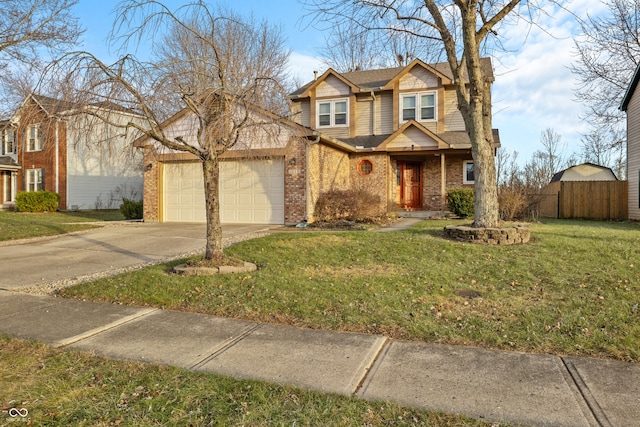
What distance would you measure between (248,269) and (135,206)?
12246 millimetres

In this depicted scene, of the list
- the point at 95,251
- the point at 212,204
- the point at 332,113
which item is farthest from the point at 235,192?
the point at 212,204

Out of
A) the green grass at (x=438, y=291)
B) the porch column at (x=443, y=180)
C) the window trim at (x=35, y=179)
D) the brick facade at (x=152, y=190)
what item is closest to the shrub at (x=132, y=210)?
the brick facade at (x=152, y=190)

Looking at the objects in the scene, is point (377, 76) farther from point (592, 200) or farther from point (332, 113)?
point (592, 200)

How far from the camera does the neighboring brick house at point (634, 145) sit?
1561 cm

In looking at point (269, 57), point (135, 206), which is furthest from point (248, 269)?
point (135, 206)

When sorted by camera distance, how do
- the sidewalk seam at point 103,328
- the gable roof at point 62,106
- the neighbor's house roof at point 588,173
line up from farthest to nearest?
1. the neighbor's house roof at point 588,173
2. the gable roof at point 62,106
3. the sidewalk seam at point 103,328

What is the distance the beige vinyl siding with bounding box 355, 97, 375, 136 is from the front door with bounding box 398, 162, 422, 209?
2309 mm

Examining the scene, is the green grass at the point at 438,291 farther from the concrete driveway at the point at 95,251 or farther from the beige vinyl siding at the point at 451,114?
the beige vinyl siding at the point at 451,114

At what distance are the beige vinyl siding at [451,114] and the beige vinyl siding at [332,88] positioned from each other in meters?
4.45

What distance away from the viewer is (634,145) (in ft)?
53.1

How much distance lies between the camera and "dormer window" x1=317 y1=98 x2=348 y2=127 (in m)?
19.5

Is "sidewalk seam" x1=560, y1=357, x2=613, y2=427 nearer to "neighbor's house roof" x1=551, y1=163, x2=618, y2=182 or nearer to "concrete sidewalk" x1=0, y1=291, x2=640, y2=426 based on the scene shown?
"concrete sidewalk" x1=0, y1=291, x2=640, y2=426

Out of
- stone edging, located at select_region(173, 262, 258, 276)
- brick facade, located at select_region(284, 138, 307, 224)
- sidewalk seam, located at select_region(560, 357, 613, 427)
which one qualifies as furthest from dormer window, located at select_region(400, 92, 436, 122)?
sidewalk seam, located at select_region(560, 357, 613, 427)

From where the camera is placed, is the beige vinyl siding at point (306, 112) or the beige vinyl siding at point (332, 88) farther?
the beige vinyl siding at point (306, 112)
